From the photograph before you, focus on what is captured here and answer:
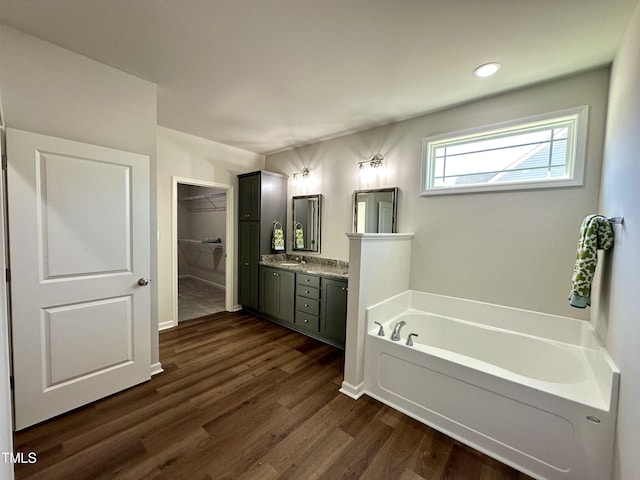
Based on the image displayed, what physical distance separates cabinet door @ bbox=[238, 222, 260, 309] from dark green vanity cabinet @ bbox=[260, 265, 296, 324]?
172mm

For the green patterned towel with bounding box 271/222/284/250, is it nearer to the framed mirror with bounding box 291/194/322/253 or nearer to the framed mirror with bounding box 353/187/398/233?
the framed mirror with bounding box 291/194/322/253

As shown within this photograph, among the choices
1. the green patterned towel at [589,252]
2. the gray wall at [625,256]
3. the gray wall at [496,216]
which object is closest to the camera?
the gray wall at [625,256]

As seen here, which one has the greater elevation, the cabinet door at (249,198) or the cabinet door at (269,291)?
the cabinet door at (249,198)

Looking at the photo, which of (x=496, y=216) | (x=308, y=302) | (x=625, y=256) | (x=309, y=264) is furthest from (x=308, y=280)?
(x=625, y=256)

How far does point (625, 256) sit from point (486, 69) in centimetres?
157

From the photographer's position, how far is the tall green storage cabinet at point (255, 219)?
12.8 ft

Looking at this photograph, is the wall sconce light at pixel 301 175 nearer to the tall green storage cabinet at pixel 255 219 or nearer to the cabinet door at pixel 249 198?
the tall green storage cabinet at pixel 255 219

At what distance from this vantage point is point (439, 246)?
8.99ft

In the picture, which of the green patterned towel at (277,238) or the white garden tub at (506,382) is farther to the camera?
the green patterned towel at (277,238)

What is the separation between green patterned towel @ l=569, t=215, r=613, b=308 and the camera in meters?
1.58

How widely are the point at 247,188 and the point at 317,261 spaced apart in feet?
5.17

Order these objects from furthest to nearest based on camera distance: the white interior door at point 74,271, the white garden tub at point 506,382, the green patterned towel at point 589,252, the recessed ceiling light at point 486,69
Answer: the recessed ceiling light at point 486,69 → the white interior door at point 74,271 → the green patterned towel at point 589,252 → the white garden tub at point 506,382

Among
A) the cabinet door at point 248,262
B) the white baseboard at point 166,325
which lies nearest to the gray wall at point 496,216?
the cabinet door at point 248,262

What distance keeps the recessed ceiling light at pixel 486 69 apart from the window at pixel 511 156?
1.71 feet
